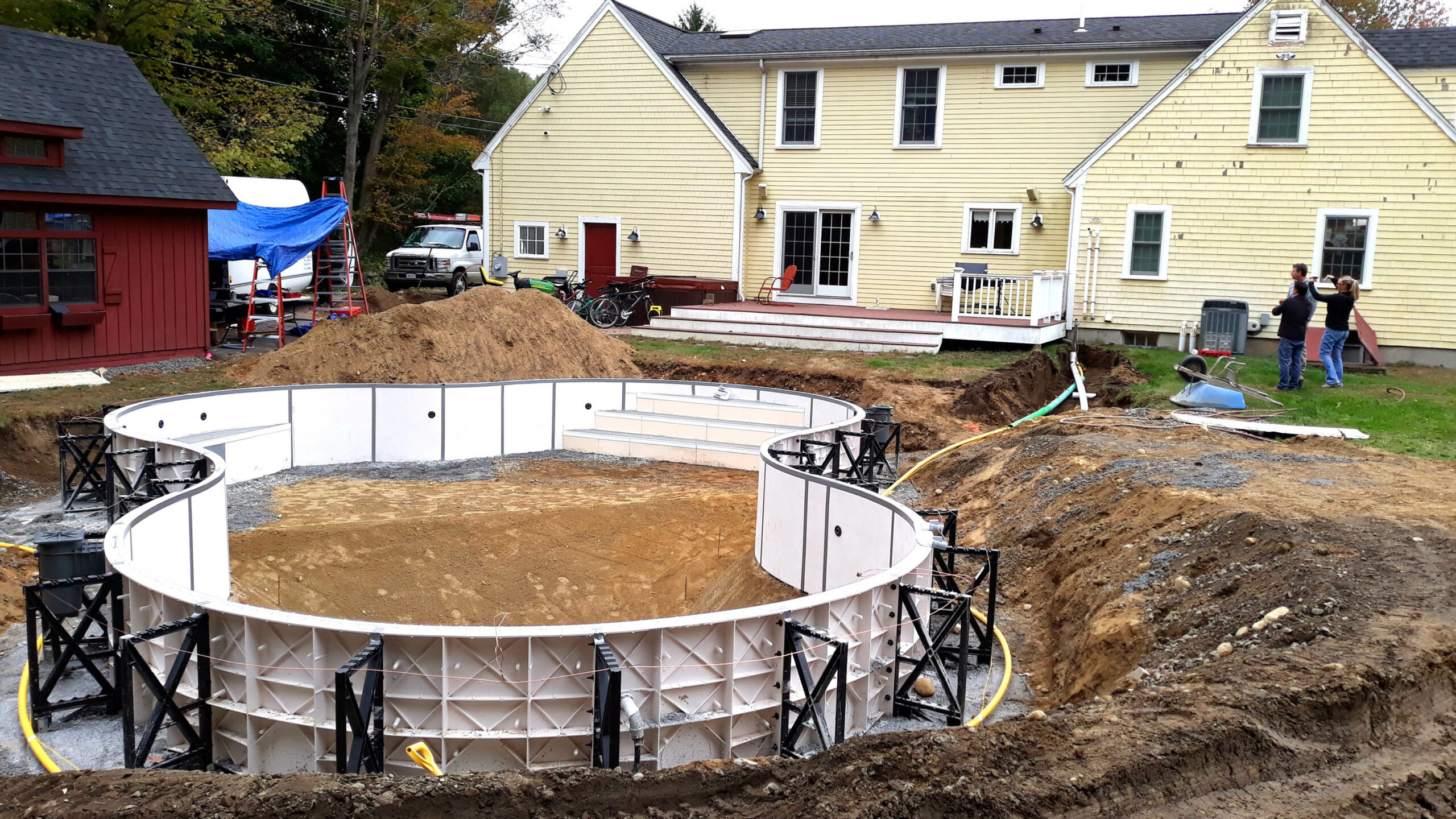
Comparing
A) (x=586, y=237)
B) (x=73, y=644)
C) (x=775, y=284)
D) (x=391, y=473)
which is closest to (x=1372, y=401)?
(x=775, y=284)

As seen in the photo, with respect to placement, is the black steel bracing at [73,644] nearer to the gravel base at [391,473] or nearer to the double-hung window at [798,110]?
the gravel base at [391,473]

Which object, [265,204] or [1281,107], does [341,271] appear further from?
[1281,107]

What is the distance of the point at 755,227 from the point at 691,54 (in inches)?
180

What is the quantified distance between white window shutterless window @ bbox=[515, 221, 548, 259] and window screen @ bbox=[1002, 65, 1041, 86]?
12.1m

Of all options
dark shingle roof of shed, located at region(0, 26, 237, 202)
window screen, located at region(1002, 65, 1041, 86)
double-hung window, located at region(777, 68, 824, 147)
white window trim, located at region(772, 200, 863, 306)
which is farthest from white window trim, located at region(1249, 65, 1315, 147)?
dark shingle roof of shed, located at region(0, 26, 237, 202)

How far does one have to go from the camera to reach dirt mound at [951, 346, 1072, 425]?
60.9ft

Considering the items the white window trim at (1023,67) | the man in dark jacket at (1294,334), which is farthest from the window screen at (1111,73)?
the man in dark jacket at (1294,334)

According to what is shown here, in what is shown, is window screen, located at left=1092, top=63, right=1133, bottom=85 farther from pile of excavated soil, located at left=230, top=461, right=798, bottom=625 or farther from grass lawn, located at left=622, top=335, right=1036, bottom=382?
pile of excavated soil, located at left=230, top=461, right=798, bottom=625

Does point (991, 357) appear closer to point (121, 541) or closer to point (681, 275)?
point (681, 275)

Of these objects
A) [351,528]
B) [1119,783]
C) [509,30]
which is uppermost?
[509,30]

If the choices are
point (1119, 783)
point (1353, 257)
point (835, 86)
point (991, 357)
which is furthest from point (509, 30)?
point (1119, 783)

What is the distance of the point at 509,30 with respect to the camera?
4225 centimetres

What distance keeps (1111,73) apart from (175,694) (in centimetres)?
2264

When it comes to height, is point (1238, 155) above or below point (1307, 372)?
above
